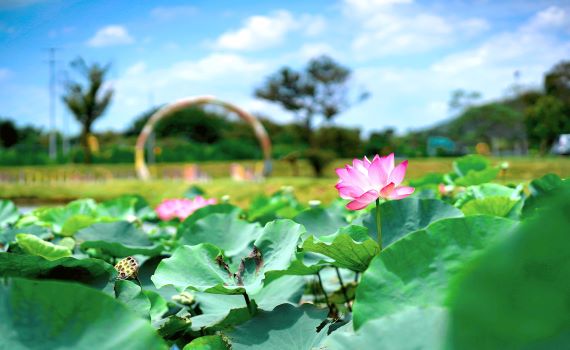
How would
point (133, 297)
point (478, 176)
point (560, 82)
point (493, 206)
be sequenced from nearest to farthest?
1. point (133, 297)
2. point (493, 206)
3. point (478, 176)
4. point (560, 82)

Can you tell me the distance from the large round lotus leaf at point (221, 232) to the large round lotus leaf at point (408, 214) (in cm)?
16

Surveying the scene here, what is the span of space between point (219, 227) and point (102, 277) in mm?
258

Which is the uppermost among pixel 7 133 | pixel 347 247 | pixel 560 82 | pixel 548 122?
pixel 560 82

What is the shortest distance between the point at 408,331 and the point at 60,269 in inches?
11.8

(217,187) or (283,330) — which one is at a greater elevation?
(283,330)

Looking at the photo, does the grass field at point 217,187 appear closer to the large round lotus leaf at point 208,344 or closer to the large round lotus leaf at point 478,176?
the large round lotus leaf at point 478,176

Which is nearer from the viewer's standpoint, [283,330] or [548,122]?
[283,330]

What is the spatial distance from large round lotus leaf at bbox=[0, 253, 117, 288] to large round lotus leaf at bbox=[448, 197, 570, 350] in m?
0.32

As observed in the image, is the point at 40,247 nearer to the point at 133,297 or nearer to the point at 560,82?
the point at 133,297

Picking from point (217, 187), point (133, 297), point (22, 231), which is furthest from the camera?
point (217, 187)

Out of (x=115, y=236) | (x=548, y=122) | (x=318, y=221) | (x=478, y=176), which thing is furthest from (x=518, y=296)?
(x=548, y=122)

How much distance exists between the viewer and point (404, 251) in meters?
0.32

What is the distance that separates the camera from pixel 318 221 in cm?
71

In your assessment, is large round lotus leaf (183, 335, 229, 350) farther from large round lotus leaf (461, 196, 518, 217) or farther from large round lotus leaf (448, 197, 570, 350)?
large round lotus leaf (461, 196, 518, 217)
